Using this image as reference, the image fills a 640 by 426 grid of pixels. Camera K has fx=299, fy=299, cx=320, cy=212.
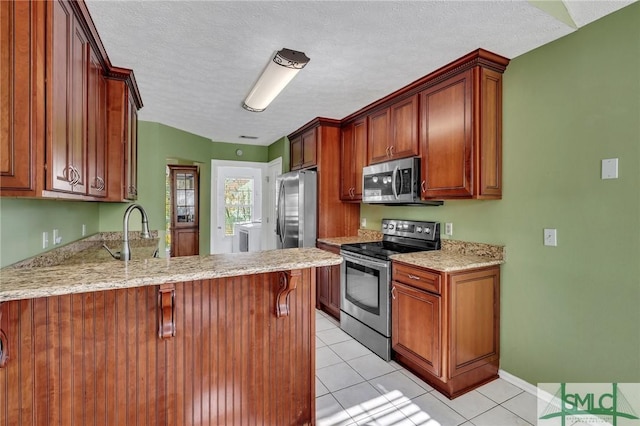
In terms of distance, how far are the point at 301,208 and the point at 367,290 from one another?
4.85ft

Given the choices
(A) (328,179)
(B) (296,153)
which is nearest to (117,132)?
(A) (328,179)

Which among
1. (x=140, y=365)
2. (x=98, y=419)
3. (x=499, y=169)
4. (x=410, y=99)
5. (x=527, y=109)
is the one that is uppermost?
(x=410, y=99)

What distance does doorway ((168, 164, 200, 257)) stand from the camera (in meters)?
6.47

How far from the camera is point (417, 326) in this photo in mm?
2334

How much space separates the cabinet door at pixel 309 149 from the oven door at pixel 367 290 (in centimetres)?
146

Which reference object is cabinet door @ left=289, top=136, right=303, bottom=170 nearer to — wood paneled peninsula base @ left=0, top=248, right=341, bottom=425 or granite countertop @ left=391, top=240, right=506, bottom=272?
granite countertop @ left=391, top=240, right=506, bottom=272

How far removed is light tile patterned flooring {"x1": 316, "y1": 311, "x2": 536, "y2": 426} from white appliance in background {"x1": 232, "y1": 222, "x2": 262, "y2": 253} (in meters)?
3.10

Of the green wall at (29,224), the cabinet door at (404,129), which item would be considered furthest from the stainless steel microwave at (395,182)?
the green wall at (29,224)

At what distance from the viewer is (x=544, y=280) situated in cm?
212

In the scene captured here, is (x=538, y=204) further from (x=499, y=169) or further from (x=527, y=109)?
(x=527, y=109)

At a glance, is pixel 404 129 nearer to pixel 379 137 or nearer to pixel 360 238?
pixel 379 137

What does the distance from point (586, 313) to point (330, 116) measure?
304 centimetres

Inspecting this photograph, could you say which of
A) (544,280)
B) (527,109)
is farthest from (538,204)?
(527,109)

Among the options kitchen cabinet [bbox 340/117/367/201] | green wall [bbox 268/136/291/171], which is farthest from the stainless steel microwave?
green wall [bbox 268/136/291/171]
